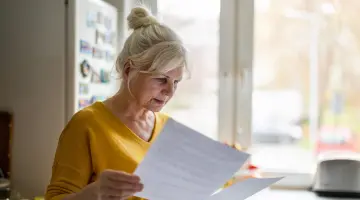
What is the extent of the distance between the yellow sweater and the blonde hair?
0.13 meters

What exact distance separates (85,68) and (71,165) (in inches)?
28.0

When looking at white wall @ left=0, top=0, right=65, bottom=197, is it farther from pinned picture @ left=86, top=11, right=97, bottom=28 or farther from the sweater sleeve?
the sweater sleeve

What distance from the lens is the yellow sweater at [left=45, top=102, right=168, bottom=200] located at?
3.39 ft

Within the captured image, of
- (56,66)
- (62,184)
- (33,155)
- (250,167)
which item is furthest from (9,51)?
(250,167)

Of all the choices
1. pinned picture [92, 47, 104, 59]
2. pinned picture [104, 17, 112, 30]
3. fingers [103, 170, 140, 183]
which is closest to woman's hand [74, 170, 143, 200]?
fingers [103, 170, 140, 183]

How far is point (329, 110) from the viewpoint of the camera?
206 centimetres

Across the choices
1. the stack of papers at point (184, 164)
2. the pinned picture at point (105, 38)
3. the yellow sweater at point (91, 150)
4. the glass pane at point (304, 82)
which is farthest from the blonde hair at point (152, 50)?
the glass pane at point (304, 82)

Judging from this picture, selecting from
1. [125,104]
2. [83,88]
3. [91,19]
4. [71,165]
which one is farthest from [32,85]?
[71,165]

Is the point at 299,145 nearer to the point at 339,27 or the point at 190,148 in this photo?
the point at 339,27

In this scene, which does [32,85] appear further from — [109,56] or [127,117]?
[127,117]

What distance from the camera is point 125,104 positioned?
119 cm

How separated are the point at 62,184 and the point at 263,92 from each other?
125 centimetres

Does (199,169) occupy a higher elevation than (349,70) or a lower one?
lower

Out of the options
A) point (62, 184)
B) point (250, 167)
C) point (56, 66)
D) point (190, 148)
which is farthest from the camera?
point (250, 167)
